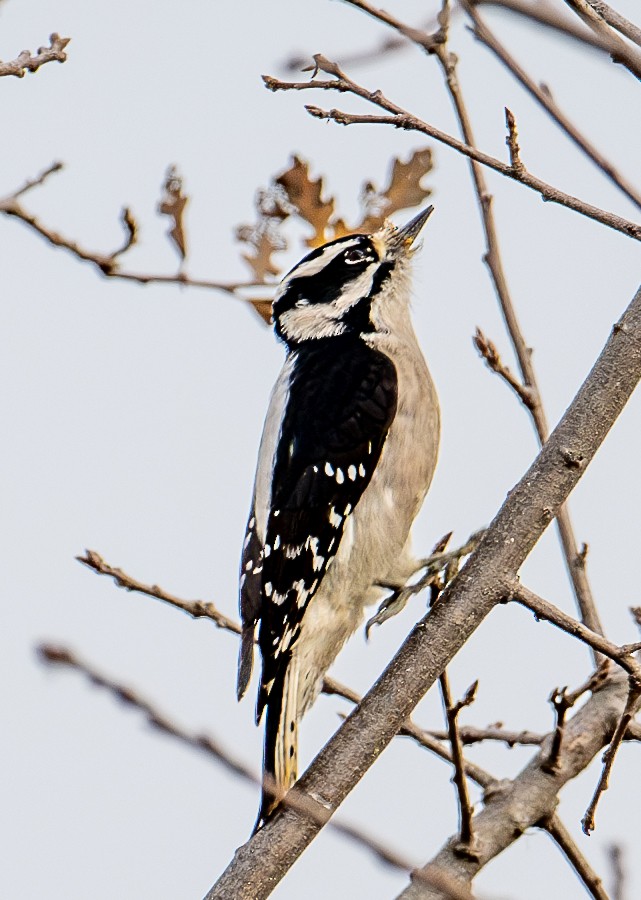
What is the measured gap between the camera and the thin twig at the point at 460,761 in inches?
113

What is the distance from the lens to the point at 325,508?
4031mm

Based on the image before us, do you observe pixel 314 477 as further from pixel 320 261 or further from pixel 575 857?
pixel 575 857

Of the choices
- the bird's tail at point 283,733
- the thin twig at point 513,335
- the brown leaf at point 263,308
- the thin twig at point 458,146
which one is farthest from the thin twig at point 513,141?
the bird's tail at point 283,733

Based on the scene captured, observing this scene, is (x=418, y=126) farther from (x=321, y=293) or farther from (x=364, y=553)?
(x=321, y=293)

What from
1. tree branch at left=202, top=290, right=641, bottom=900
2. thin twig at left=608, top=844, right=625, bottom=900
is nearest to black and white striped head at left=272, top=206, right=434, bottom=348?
tree branch at left=202, top=290, right=641, bottom=900

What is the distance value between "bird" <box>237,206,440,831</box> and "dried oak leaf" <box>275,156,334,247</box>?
56 centimetres

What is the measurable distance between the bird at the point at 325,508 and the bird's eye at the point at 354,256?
0.42 m

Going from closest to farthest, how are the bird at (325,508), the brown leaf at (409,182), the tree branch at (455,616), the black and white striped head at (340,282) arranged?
the tree branch at (455,616) → the bird at (325,508) → the brown leaf at (409,182) → the black and white striped head at (340,282)

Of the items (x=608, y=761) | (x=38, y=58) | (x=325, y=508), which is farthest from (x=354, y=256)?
(x=608, y=761)

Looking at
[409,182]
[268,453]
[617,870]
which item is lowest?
[617,870]

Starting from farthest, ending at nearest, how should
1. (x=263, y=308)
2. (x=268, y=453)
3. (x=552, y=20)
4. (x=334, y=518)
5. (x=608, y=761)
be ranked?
1. (x=268, y=453)
2. (x=334, y=518)
3. (x=263, y=308)
4. (x=608, y=761)
5. (x=552, y=20)

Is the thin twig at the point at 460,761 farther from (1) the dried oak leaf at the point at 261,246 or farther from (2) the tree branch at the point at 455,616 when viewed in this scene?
(1) the dried oak leaf at the point at 261,246

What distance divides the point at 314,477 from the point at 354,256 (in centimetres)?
121

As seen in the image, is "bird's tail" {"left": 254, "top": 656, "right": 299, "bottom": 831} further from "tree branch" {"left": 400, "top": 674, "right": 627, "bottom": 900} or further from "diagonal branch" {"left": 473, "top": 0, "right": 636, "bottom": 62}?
"diagonal branch" {"left": 473, "top": 0, "right": 636, "bottom": 62}
